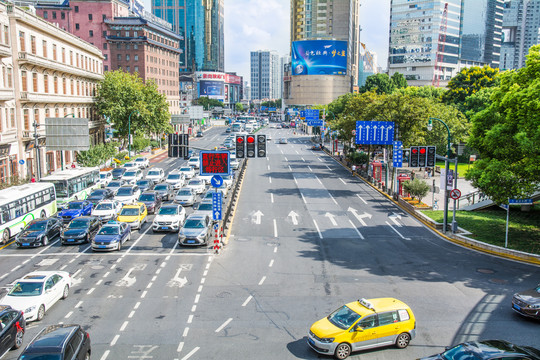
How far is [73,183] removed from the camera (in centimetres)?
4038

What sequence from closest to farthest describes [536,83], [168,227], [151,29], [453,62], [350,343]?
[350,343]
[536,83]
[168,227]
[151,29]
[453,62]

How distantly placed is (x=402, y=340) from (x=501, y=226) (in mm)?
21528

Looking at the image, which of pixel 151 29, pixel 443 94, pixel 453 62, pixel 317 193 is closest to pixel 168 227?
pixel 317 193

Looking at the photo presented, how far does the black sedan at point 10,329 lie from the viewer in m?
15.6

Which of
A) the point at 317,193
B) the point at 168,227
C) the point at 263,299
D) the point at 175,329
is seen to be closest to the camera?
the point at 175,329

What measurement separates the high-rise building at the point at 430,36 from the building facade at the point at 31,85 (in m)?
138

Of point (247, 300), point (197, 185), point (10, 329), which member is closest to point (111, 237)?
point (247, 300)

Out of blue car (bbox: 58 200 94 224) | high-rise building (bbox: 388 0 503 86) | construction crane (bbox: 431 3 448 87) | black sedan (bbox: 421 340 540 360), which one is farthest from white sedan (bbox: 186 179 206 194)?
high-rise building (bbox: 388 0 503 86)

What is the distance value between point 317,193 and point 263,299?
90.8ft

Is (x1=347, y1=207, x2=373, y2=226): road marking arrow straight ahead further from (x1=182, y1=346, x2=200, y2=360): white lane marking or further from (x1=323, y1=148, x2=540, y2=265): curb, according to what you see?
(x1=182, y1=346, x2=200, y2=360): white lane marking

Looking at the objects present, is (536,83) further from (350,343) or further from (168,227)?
(168,227)

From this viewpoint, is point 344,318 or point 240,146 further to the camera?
point 240,146

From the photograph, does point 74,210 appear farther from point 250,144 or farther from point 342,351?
point 342,351

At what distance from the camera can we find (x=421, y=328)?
18031 mm
